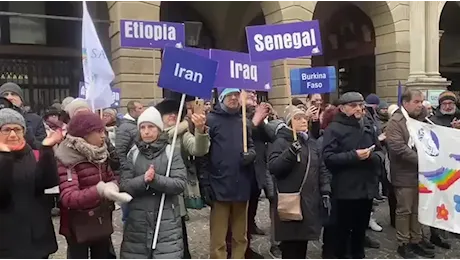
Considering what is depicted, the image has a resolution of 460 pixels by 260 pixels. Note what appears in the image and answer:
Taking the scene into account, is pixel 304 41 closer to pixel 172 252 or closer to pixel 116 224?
pixel 172 252

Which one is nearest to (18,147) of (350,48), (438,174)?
(438,174)

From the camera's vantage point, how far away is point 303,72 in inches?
305

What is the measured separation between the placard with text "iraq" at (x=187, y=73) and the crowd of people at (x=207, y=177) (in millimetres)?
218

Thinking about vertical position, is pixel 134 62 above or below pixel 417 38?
below

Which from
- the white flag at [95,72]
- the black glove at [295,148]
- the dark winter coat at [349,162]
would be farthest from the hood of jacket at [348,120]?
the white flag at [95,72]

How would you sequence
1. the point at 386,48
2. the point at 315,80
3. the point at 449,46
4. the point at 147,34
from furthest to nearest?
the point at 449,46 → the point at 386,48 → the point at 315,80 → the point at 147,34

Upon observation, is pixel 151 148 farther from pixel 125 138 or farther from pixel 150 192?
pixel 125 138

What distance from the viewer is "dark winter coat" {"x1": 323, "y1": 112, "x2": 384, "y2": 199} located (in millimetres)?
5457

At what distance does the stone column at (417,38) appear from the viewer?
47.3ft

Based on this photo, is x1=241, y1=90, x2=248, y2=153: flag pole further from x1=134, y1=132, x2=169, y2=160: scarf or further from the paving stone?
the paving stone

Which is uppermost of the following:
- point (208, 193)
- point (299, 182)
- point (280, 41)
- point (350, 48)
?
point (350, 48)

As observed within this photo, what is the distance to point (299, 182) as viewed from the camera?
16.5 ft

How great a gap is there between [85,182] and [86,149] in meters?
0.25

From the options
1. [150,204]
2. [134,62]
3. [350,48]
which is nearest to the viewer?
[150,204]
